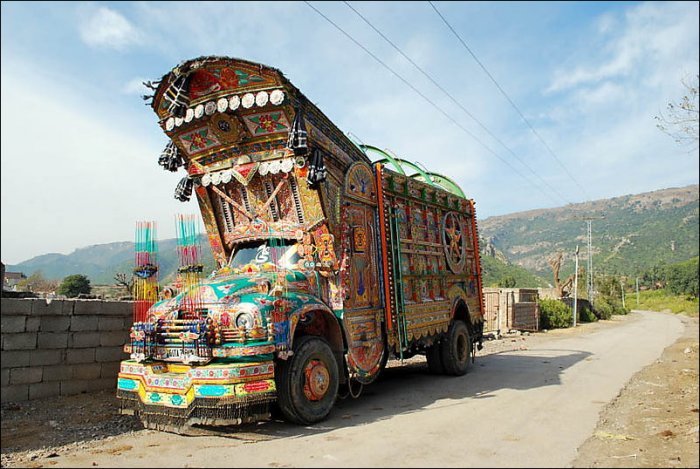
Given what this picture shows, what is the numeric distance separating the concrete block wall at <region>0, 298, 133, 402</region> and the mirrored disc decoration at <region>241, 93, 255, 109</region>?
341cm

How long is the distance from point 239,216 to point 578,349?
12855mm

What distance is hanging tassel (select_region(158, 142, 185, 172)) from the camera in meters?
7.60

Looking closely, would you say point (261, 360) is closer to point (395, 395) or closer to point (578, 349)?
point (395, 395)

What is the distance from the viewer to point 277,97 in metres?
6.31

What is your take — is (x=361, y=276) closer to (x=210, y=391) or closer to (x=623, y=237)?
(x=210, y=391)

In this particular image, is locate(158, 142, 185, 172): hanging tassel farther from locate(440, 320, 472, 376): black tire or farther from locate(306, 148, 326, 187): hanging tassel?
locate(440, 320, 472, 376): black tire

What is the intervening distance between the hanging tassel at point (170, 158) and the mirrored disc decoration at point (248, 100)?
1.75 metres

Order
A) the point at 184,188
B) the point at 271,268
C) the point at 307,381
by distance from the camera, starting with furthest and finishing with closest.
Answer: the point at 184,188, the point at 271,268, the point at 307,381

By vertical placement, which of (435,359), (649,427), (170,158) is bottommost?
(649,427)

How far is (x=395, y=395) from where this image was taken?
8.34 metres

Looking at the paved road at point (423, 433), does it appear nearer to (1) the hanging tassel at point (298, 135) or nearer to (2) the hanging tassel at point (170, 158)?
(1) the hanging tassel at point (298, 135)

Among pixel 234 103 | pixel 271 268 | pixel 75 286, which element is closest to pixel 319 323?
pixel 271 268

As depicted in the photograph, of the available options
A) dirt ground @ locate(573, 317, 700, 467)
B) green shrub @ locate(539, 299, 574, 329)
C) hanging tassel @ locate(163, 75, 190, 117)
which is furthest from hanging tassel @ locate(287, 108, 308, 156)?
green shrub @ locate(539, 299, 574, 329)

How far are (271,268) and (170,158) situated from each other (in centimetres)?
245
